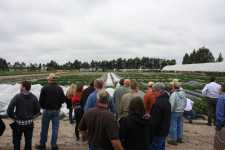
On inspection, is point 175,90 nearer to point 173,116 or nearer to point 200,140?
point 173,116

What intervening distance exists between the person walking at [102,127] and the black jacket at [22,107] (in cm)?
250

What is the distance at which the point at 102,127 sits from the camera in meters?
5.11

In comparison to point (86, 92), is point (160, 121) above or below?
below

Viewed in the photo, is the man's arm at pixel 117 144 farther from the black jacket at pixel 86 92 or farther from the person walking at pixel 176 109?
the person walking at pixel 176 109

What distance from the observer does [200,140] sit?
445 inches

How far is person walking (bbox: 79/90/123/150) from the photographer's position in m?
5.03

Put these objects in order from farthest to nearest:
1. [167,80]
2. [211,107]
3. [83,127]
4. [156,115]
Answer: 1. [167,80]
2. [211,107]
3. [156,115]
4. [83,127]

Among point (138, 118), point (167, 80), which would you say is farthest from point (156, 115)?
point (167, 80)

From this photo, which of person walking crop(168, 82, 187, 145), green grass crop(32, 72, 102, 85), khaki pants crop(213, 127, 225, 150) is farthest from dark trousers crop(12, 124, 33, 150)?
green grass crop(32, 72, 102, 85)

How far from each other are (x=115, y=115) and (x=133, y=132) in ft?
12.8

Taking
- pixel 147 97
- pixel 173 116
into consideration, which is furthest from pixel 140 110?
pixel 173 116

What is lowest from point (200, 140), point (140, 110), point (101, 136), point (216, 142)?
point (200, 140)

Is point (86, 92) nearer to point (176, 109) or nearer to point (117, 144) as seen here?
point (176, 109)

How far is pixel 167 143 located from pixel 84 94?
2790 mm
